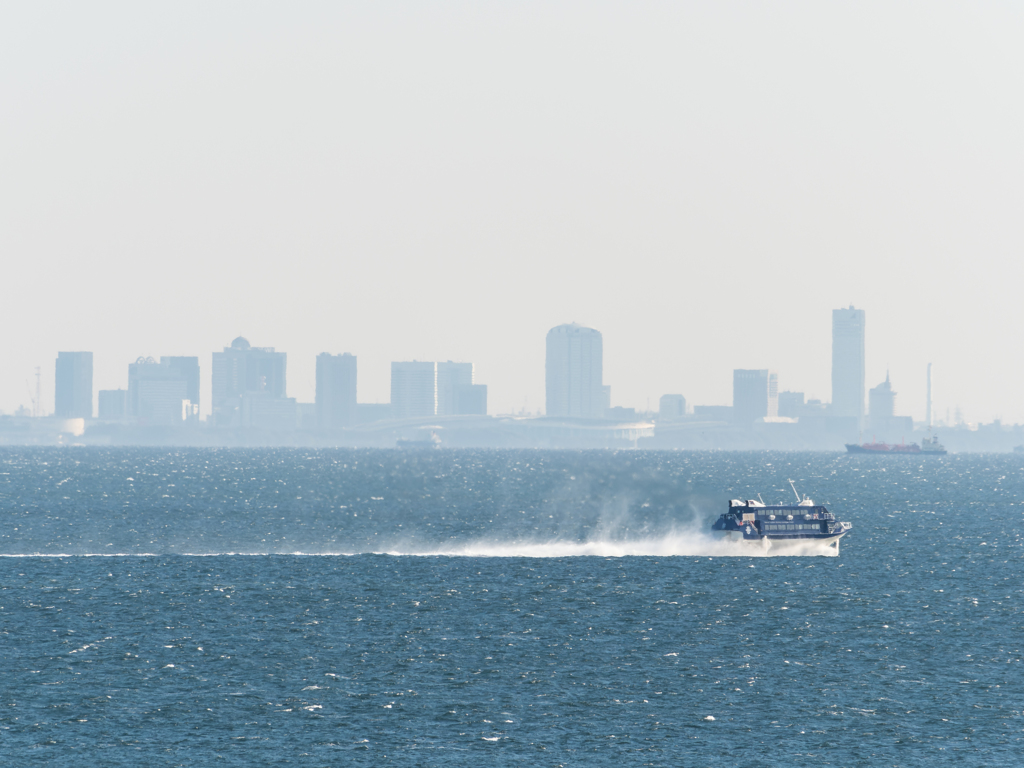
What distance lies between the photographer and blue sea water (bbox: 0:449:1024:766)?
194 feet

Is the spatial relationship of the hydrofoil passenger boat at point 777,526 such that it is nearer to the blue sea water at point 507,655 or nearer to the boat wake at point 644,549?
the boat wake at point 644,549

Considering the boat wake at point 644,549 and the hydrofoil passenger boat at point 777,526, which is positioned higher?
the hydrofoil passenger boat at point 777,526

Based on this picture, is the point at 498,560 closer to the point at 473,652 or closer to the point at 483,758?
the point at 473,652

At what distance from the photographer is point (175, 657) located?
76.8m

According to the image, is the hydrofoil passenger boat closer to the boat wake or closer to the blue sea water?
the boat wake

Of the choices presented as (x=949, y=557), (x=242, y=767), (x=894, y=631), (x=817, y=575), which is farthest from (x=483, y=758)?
(x=949, y=557)

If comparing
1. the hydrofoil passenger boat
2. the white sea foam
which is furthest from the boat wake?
the hydrofoil passenger boat

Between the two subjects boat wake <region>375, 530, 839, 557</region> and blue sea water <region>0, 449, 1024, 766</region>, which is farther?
boat wake <region>375, 530, 839, 557</region>

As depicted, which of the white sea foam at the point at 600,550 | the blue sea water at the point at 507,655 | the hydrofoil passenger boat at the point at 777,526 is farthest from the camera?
the white sea foam at the point at 600,550

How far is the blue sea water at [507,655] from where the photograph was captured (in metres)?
59.3

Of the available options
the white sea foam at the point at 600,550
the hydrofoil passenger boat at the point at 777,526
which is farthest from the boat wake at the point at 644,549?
the hydrofoil passenger boat at the point at 777,526

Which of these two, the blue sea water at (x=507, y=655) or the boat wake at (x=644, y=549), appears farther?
the boat wake at (x=644, y=549)

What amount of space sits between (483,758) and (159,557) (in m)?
77.1

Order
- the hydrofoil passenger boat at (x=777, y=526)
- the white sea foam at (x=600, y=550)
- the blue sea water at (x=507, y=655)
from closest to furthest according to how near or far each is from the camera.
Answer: the blue sea water at (x=507, y=655), the hydrofoil passenger boat at (x=777, y=526), the white sea foam at (x=600, y=550)
